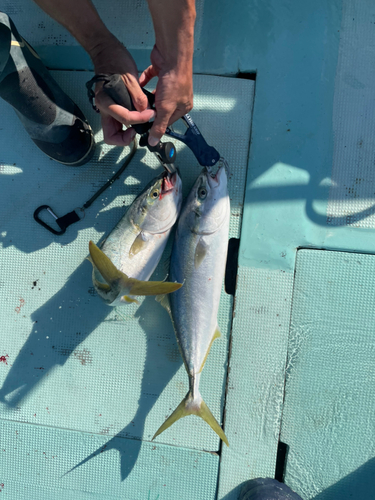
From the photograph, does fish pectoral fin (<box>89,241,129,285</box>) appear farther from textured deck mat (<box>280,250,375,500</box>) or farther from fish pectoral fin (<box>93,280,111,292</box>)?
textured deck mat (<box>280,250,375,500</box>)

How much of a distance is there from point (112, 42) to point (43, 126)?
2.52 feet

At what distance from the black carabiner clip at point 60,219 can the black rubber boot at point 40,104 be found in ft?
1.23

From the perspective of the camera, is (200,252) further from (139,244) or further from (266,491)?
(266,491)

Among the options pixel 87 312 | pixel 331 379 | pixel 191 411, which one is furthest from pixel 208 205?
pixel 331 379

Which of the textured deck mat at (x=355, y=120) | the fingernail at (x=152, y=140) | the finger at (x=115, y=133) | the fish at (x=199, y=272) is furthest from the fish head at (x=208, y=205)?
the textured deck mat at (x=355, y=120)

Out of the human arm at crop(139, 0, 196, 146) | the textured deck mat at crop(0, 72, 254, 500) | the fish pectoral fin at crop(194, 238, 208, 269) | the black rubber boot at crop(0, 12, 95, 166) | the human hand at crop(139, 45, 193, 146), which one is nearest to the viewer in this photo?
the human arm at crop(139, 0, 196, 146)

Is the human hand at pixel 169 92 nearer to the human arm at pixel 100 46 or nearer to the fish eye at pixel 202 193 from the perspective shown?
the human arm at pixel 100 46

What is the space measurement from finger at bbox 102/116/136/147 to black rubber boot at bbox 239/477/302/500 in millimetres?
2502

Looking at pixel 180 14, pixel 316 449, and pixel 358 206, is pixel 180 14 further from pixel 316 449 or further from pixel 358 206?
pixel 316 449

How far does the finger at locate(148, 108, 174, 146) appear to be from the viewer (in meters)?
1.67

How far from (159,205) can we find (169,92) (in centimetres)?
72

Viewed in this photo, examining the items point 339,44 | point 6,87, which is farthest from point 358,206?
point 6,87

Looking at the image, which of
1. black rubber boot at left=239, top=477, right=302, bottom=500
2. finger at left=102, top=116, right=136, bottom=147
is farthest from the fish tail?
finger at left=102, top=116, right=136, bottom=147

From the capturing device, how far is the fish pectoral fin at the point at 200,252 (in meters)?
2.11
